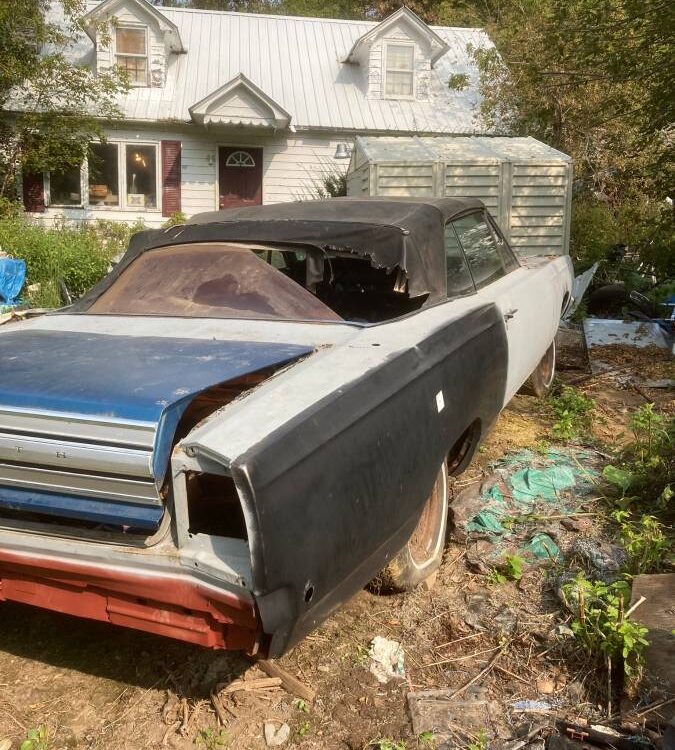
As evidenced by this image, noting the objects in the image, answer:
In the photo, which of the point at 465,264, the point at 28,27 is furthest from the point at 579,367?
the point at 28,27

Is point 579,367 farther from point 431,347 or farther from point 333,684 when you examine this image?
point 333,684

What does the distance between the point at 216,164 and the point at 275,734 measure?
14.9 m

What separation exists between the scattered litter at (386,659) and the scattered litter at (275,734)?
1.28 feet

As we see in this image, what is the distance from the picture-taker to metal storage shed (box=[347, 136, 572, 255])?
10125 mm

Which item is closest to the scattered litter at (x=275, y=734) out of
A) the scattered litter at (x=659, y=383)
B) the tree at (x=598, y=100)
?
the scattered litter at (x=659, y=383)

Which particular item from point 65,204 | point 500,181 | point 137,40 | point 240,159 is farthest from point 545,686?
point 137,40

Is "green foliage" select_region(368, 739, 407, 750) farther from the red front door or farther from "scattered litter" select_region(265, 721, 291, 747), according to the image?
the red front door

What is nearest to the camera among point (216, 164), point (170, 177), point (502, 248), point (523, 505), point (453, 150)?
point (523, 505)

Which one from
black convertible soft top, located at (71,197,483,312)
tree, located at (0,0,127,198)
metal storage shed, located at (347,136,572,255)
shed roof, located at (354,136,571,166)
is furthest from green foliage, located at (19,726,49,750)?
tree, located at (0,0,127,198)

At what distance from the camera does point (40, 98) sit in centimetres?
1298

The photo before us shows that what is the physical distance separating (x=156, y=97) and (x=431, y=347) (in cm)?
1498

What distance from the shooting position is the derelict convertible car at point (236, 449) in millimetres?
1943

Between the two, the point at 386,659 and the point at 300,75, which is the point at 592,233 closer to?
the point at 300,75

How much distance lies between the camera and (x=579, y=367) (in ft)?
21.3
